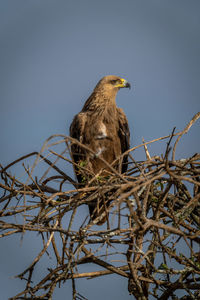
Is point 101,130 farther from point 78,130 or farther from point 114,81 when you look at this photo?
point 114,81

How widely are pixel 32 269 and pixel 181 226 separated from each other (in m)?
0.98

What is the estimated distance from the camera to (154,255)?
2848 mm

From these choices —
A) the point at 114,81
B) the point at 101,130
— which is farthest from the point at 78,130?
the point at 114,81

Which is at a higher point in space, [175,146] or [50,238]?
[175,146]

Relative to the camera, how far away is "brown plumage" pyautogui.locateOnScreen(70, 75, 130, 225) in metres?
4.95

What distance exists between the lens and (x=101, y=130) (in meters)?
4.99

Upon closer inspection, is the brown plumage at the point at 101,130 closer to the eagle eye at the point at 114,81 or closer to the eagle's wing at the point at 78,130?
the eagle's wing at the point at 78,130

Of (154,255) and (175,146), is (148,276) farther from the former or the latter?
(175,146)

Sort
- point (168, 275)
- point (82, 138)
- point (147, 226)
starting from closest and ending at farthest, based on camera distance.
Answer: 1. point (147, 226)
2. point (168, 275)
3. point (82, 138)

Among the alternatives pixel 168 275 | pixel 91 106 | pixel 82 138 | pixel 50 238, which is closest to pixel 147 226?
pixel 168 275

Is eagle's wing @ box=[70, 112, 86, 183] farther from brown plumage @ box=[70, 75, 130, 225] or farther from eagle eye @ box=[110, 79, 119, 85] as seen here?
eagle eye @ box=[110, 79, 119, 85]

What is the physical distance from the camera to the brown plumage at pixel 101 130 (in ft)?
16.3

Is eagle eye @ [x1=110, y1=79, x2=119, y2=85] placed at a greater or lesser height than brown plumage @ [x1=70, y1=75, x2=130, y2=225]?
greater

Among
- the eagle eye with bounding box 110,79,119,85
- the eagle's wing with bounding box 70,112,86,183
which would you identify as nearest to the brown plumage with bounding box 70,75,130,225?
the eagle's wing with bounding box 70,112,86,183
